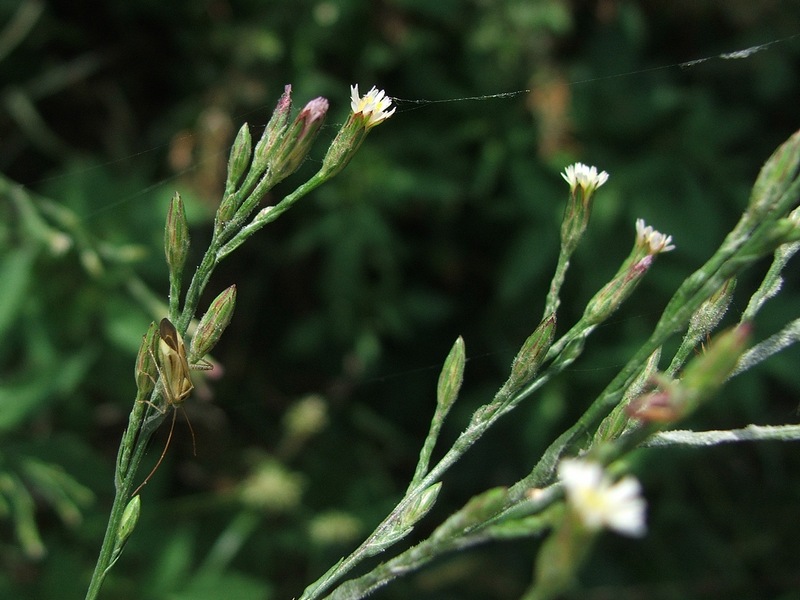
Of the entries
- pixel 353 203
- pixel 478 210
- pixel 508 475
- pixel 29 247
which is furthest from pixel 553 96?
pixel 29 247

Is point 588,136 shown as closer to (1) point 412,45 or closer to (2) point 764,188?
(1) point 412,45

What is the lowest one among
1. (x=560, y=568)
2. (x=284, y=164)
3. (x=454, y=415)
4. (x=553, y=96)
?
(x=560, y=568)

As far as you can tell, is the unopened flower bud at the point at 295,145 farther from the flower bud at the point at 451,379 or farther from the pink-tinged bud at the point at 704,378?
the pink-tinged bud at the point at 704,378

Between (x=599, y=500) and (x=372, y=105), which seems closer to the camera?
(x=599, y=500)

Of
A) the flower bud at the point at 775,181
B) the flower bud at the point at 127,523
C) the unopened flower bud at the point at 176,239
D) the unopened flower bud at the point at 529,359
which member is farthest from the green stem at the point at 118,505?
the flower bud at the point at 775,181

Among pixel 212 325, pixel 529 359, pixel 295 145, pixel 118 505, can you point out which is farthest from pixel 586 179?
pixel 118 505

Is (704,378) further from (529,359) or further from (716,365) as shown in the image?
(529,359)

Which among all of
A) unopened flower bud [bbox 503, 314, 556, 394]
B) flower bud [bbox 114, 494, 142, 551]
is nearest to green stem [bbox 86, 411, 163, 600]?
flower bud [bbox 114, 494, 142, 551]
